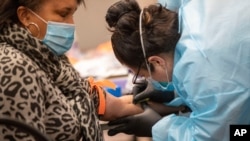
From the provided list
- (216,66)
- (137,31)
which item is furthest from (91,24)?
(216,66)

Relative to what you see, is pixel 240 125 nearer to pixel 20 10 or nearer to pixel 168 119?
pixel 168 119

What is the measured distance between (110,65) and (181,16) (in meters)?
1.44

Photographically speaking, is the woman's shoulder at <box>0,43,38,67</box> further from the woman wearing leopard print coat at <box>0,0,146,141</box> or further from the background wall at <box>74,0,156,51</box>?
the background wall at <box>74,0,156,51</box>

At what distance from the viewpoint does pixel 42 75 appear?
1108 millimetres

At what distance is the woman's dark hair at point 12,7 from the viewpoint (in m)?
1.09

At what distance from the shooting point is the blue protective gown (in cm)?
115

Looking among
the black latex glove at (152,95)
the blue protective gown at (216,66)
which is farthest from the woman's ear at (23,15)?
the black latex glove at (152,95)

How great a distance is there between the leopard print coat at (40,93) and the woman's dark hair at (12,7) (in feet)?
0.07

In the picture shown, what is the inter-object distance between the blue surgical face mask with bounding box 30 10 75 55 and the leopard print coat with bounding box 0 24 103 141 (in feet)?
0.08

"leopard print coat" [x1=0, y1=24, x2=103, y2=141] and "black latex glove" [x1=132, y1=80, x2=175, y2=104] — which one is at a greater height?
"leopard print coat" [x1=0, y1=24, x2=103, y2=141]

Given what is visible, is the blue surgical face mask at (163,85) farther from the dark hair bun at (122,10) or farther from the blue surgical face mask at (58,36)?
the blue surgical face mask at (58,36)

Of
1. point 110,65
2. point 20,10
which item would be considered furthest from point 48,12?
point 110,65

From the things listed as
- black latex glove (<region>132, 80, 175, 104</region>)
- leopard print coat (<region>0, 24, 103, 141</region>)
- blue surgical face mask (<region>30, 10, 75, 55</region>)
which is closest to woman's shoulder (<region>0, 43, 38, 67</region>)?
leopard print coat (<region>0, 24, 103, 141</region>)

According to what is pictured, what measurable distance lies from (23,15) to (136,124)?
61 centimetres
